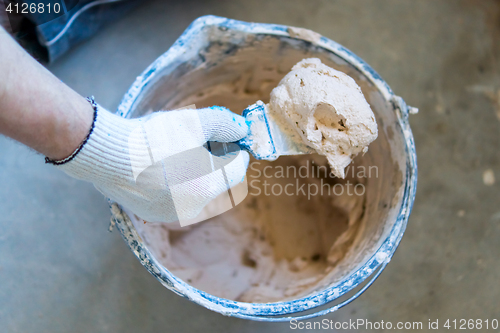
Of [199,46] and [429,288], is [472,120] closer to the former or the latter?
[429,288]

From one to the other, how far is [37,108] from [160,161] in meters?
0.26

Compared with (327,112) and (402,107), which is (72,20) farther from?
(402,107)

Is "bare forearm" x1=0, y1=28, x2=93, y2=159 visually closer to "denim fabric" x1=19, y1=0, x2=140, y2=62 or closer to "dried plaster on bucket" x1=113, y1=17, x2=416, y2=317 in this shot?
"dried plaster on bucket" x1=113, y1=17, x2=416, y2=317

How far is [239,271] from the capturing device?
1.07m

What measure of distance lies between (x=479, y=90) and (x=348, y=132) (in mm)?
930

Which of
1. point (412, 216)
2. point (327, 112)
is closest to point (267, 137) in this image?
point (327, 112)

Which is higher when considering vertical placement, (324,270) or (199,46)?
(199,46)

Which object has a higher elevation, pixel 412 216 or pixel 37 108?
pixel 412 216

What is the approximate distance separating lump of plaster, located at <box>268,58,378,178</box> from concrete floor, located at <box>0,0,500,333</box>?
2.10 feet

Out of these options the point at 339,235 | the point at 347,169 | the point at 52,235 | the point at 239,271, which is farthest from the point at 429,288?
the point at 52,235

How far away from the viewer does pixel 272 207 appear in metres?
1.14

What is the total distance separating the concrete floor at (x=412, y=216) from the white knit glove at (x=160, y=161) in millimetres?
523

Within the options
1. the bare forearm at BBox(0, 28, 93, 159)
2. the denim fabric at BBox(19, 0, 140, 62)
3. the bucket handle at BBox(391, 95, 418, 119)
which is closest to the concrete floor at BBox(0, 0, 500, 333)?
the denim fabric at BBox(19, 0, 140, 62)

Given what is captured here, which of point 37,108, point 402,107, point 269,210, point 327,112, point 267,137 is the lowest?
point 37,108
